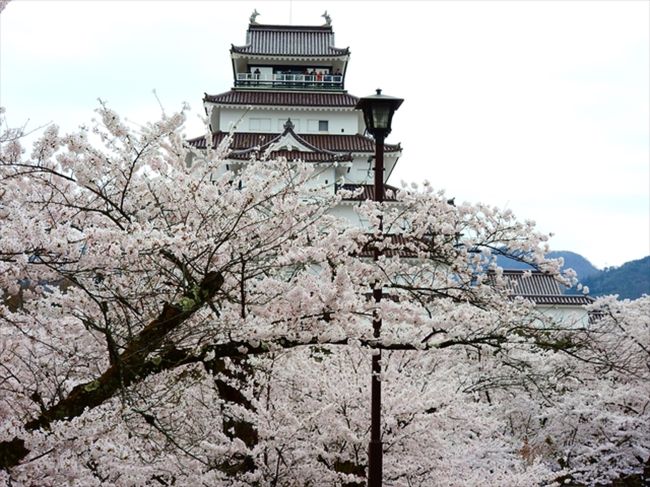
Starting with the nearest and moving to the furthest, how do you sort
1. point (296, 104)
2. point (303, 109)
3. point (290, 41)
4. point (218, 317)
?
point (218, 317) < point (296, 104) < point (303, 109) < point (290, 41)

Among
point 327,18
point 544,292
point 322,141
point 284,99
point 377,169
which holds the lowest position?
point 377,169

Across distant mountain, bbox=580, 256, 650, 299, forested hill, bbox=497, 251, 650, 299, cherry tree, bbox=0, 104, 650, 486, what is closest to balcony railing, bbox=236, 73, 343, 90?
cherry tree, bbox=0, 104, 650, 486

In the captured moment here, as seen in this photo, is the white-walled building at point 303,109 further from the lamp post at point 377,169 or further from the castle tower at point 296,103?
the lamp post at point 377,169

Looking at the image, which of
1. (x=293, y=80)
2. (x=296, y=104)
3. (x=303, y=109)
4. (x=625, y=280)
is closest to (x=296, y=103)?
(x=296, y=104)

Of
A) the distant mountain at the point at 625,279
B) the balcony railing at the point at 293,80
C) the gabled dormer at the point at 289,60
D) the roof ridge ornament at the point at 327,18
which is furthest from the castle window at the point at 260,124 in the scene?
the distant mountain at the point at 625,279

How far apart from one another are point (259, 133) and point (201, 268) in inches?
924

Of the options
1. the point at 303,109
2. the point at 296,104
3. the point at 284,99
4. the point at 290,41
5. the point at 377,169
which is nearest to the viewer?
the point at 377,169

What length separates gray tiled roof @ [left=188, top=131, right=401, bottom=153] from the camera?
28.0 metres

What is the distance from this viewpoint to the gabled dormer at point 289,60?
3097 cm

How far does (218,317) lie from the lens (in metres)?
6.61

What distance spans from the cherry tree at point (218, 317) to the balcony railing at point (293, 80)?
22144 millimetres

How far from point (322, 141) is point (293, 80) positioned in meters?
3.57

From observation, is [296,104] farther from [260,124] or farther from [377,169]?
[377,169]

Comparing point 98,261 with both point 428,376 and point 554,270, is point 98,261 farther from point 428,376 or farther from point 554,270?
point 428,376
